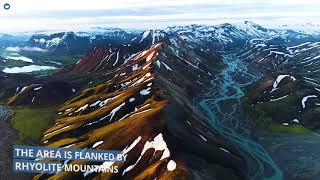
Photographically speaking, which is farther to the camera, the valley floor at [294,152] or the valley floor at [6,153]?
the valley floor at [294,152]

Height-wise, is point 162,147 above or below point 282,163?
above

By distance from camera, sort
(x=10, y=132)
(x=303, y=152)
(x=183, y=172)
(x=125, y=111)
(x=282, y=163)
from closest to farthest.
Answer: (x=183, y=172) → (x=282, y=163) → (x=303, y=152) → (x=125, y=111) → (x=10, y=132)

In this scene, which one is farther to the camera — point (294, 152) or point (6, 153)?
point (294, 152)

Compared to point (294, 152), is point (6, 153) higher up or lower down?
lower down

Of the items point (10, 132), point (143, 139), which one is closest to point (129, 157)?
point (143, 139)

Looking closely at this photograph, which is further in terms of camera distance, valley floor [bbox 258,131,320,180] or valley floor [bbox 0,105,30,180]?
valley floor [bbox 258,131,320,180]

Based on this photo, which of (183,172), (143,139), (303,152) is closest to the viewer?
(183,172)

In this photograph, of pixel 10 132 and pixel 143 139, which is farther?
pixel 10 132

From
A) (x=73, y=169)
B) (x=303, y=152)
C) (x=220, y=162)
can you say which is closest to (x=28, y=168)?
(x=73, y=169)

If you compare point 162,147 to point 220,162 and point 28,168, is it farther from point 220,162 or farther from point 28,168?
point 28,168

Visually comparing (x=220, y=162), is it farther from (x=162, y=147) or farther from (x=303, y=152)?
(x=303, y=152)
